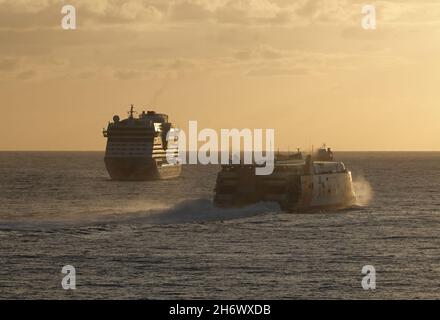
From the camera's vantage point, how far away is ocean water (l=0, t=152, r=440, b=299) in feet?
142

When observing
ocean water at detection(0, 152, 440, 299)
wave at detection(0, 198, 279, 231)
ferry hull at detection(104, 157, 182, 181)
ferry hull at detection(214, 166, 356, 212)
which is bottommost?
ocean water at detection(0, 152, 440, 299)

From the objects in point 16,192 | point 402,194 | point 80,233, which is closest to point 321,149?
point 402,194

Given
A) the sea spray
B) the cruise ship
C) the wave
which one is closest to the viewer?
the wave

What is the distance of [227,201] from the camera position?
286 ft

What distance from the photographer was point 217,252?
Answer: 189ft

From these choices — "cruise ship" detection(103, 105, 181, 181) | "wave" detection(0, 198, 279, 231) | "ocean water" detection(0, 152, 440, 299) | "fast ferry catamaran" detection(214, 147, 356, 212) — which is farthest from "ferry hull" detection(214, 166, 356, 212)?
"cruise ship" detection(103, 105, 181, 181)

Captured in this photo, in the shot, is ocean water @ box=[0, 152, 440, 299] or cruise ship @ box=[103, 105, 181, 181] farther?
cruise ship @ box=[103, 105, 181, 181]

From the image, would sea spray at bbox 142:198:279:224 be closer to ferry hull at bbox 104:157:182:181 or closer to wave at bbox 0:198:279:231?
wave at bbox 0:198:279:231

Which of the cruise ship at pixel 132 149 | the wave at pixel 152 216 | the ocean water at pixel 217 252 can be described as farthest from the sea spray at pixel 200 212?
the cruise ship at pixel 132 149

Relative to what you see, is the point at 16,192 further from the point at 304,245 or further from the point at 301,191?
the point at 304,245

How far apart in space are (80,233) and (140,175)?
117115 millimetres

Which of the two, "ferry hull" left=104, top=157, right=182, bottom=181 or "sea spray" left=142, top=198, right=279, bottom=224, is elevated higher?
"ferry hull" left=104, top=157, right=182, bottom=181

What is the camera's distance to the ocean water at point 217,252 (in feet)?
142
